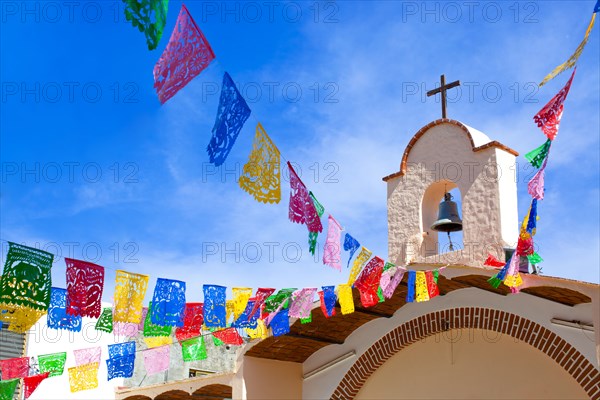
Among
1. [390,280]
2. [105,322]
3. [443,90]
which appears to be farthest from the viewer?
[443,90]

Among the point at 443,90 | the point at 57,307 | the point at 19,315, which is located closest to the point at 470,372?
the point at 443,90

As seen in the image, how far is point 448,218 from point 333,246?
78.0 inches

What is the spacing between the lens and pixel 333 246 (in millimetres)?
9078

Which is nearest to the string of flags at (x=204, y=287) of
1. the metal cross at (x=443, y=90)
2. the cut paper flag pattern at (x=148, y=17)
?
the cut paper flag pattern at (x=148, y=17)

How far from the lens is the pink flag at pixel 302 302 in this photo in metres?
9.94

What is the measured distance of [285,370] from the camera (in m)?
12.0

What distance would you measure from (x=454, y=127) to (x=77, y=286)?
5453mm

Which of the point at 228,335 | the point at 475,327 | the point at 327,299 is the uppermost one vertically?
the point at 327,299

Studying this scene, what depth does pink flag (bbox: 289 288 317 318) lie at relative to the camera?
391 inches

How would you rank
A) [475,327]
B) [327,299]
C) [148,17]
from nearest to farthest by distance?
1. [148,17]
2. [327,299]
3. [475,327]

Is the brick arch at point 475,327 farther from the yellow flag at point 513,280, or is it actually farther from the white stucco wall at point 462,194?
the yellow flag at point 513,280

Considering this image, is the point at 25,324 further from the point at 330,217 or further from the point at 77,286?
the point at 330,217

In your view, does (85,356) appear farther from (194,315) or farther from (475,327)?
(475,327)

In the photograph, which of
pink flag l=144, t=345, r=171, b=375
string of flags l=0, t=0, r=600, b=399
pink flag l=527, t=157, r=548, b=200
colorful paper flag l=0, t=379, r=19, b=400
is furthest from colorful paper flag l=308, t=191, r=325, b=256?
colorful paper flag l=0, t=379, r=19, b=400
